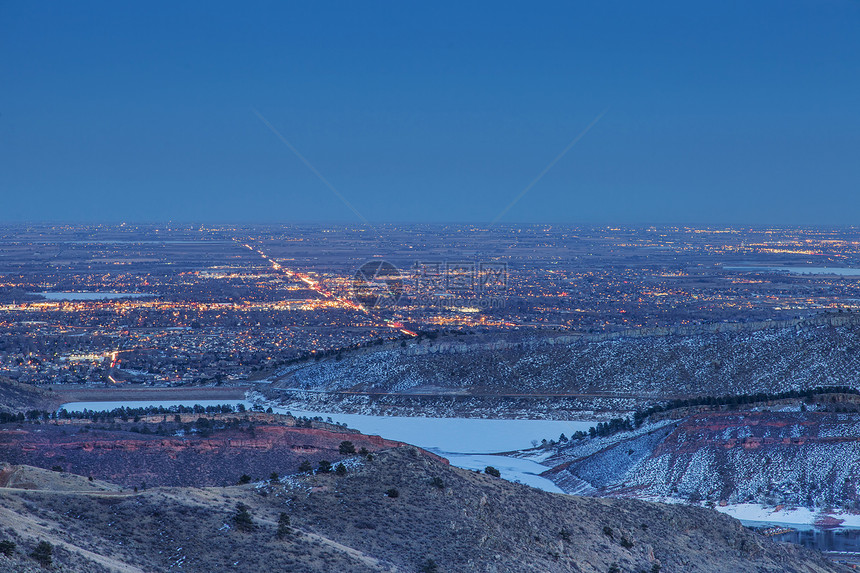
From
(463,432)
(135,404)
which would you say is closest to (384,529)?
(463,432)

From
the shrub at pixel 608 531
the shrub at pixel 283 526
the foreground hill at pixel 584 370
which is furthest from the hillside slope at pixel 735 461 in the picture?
the shrub at pixel 283 526

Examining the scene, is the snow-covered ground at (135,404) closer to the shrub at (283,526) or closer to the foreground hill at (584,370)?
the foreground hill at (584,370)

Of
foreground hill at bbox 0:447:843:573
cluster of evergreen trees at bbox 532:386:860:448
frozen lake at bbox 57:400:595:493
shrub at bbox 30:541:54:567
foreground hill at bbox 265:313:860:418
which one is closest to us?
shrub at bbox 30:541:54:567

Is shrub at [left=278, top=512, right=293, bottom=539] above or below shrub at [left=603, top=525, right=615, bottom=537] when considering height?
above

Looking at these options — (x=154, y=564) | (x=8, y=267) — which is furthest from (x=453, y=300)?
(x=154, y=564)

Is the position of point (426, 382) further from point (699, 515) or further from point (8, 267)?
point (8, 267)

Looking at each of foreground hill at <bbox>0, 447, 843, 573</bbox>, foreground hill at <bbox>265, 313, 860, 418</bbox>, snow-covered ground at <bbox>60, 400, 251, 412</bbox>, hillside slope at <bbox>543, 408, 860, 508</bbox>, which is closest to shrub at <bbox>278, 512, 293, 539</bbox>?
foreground hill at <bbox>0, 447, 843, 573</bbox>

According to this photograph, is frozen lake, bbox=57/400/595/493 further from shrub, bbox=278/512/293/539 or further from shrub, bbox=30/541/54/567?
shrub, bbox=30/541/54/567
